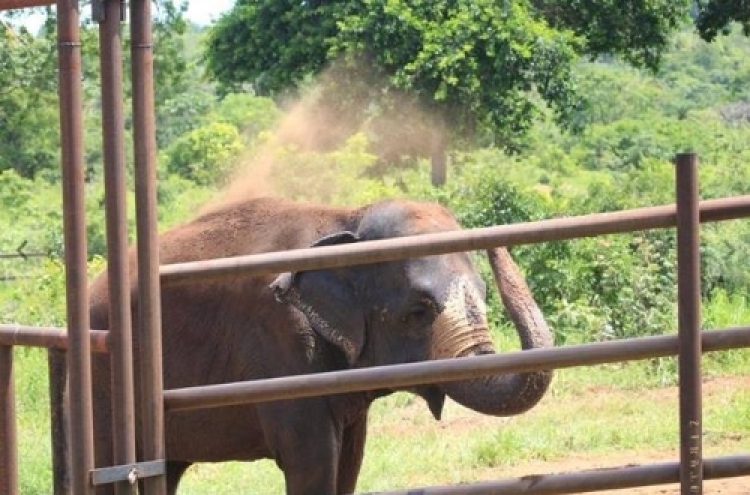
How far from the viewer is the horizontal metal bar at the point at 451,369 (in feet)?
11.3

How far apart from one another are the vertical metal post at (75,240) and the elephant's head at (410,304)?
176cm

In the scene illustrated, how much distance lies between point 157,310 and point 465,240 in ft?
2.40

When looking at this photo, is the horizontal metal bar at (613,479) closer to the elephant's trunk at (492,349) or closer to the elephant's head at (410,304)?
the elephant's trunk at (492,349)

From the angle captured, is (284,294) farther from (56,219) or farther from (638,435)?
(56,219)

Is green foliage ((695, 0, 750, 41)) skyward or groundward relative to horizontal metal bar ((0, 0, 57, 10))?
skyward

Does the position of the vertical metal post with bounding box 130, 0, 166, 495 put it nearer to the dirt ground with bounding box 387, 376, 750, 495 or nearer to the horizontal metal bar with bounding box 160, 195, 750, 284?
the horizontal metal bar with bounding box 160, 195, 750, 284

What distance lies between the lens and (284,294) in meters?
5.60

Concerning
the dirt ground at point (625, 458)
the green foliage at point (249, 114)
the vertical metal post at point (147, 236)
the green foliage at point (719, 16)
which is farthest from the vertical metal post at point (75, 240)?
the green foliage at point (249, 114)

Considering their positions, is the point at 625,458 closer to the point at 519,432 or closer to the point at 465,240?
the point at 519,432

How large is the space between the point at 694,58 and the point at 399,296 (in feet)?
173

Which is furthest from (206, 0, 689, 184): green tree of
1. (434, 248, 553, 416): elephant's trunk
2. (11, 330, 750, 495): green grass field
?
(434, 248, 553, 416): elephant's trunk

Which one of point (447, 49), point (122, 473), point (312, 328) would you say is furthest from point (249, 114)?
point (122, 473)

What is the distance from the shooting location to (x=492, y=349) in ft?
16.5

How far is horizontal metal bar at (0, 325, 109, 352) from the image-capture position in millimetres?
3547
